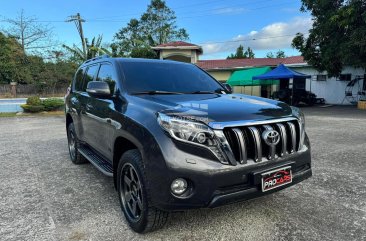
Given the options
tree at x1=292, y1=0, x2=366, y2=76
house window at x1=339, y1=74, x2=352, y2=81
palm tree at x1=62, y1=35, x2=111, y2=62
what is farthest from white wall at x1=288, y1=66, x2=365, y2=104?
palm tree at x1=62, y1=35, x2=111, y2=62

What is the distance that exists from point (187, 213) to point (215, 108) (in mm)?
1297

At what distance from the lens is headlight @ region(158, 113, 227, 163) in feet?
8.37

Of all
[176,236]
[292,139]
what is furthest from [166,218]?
[292,139]

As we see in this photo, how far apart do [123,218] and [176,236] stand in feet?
2.45

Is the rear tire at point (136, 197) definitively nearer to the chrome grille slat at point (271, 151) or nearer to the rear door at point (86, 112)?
the chrome grille slat at point (271, 151)

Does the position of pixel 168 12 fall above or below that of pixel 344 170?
above

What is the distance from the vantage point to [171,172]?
250 cm

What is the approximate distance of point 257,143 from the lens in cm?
268

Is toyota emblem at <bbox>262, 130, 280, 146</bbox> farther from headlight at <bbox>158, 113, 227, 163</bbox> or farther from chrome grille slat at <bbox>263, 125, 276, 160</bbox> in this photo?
headlight at <bbox>158, 113, 227, 163</bbox>

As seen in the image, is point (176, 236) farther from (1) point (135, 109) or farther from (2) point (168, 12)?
(2) point (168, 12)

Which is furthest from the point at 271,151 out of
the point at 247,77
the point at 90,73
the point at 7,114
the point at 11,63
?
the point at 11,63

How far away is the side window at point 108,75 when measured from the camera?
375 centimetres

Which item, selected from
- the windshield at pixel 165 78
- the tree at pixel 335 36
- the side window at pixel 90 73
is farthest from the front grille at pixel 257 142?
the tree at pixel 335 36

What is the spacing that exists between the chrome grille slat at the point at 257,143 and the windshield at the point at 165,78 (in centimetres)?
131
